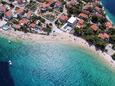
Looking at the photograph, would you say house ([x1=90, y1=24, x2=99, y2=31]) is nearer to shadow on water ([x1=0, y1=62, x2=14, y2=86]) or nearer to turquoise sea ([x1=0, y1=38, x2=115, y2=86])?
turquoise sea ([x1=0, y1=38, x2=115, y2=86])

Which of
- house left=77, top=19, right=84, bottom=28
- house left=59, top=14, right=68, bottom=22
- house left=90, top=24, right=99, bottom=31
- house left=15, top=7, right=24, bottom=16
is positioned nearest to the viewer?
house left=90, top=24, right=99, bottom=31

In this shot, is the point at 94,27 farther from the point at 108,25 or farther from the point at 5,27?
the point at 5,27

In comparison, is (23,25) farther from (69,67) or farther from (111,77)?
(111,77)

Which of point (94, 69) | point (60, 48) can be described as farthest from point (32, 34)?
point (94, 69)

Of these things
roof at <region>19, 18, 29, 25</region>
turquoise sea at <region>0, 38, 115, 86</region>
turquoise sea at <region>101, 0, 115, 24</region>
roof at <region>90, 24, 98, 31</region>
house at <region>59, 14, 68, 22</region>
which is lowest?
turquoise sea at <region>0, 38, 115, 86</region>

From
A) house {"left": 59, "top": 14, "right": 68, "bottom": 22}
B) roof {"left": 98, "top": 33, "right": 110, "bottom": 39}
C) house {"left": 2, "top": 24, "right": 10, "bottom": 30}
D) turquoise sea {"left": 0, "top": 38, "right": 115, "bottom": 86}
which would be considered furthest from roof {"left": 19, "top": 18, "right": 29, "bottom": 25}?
roof {"left": 98, "top": 33, "right": 110, "bottom": 39}

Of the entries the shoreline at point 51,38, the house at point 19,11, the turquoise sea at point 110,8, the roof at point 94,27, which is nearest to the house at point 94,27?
the roof at point 94,27

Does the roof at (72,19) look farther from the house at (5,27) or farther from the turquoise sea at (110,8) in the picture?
the house at (5,27)
